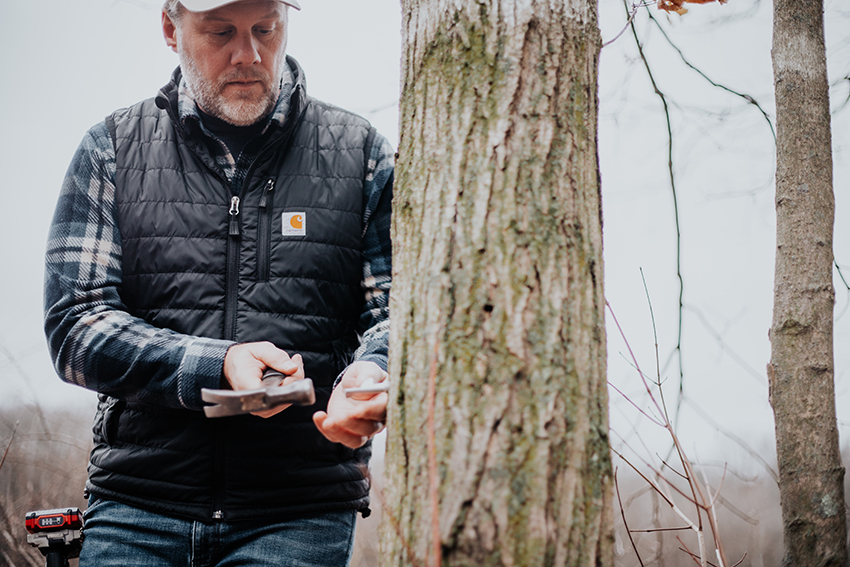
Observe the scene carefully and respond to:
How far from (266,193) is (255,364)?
0.52 metres

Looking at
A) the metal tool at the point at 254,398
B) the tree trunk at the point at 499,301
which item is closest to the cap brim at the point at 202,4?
the tree trunk at the point at 499,301

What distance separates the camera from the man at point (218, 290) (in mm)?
1281

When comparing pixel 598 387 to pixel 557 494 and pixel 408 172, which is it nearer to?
pixel 557 494

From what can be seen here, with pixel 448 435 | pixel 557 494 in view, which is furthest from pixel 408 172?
pixel 557 494

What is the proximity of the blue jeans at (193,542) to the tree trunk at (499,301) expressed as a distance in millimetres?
593

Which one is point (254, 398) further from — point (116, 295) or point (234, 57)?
point (234, 57)

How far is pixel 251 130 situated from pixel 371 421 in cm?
98

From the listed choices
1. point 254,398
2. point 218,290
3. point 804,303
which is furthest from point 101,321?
point 804,303

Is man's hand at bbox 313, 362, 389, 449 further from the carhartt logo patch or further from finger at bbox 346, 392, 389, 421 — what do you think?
the carhartt logo patch

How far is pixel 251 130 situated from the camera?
1530mm

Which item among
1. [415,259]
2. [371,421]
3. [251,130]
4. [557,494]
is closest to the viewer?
[557,494]

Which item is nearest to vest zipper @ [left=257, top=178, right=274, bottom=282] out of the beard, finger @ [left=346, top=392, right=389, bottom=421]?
the beard

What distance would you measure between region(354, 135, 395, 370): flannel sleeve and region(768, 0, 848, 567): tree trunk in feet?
4.46

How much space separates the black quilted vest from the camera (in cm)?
132
